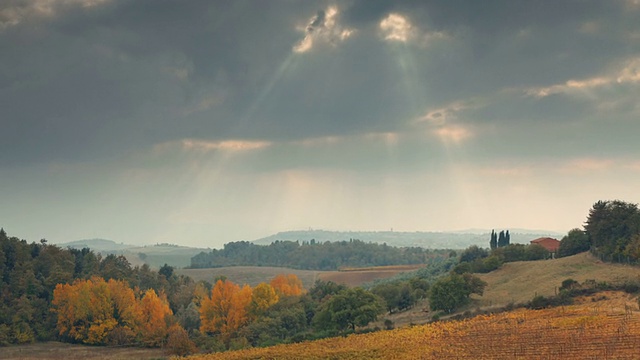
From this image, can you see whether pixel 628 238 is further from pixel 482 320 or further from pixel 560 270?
pixel 482 320

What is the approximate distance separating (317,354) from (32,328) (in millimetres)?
91397

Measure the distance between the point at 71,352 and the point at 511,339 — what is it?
3327 inches

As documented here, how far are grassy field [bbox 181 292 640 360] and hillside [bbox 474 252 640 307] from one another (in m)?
14.2

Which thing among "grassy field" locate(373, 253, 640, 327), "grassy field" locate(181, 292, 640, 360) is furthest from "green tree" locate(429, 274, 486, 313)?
"grassy field" locate(181, 292, 640, 360)

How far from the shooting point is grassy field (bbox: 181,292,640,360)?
51741 millimetres

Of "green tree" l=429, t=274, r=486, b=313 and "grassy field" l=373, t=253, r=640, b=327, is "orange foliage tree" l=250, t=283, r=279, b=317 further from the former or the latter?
"green tree" l=429, t=274, r=486, b=313

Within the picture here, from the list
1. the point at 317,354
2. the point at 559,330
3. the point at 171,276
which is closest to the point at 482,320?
the point at 559,330

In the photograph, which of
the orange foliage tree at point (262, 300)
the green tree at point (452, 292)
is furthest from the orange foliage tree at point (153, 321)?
the green tree at point (452, 292)

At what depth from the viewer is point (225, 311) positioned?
120125 mm

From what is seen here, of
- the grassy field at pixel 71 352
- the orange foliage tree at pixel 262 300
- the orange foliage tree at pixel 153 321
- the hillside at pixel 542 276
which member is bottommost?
the grassy field at pixel 71 352

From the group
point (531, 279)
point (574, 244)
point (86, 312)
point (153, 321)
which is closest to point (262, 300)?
point (153, 321)

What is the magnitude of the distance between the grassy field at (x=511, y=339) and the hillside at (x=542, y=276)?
1423 centimetres

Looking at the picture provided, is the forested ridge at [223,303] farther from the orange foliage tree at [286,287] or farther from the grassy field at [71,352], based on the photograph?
the grassy field at [71,352]

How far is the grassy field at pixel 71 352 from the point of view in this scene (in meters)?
96.1
